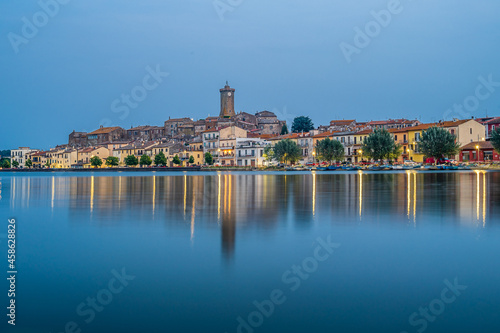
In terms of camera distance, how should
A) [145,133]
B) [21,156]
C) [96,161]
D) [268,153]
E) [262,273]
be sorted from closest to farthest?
[262,273]
[268,153]
[96,161]
[145,133]
[21,156]

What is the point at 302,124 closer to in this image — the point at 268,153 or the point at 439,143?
the point at 268,153

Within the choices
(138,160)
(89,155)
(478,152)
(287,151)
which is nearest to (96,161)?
(89,155)

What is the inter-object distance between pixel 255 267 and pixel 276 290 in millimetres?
1259

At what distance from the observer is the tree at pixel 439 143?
64750 mm

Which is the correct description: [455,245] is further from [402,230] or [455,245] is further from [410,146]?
[410,146]

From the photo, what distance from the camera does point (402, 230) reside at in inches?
471

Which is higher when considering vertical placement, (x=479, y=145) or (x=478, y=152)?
(x=479, y=145)

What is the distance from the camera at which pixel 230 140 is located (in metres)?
107

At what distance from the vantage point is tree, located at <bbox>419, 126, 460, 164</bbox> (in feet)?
212

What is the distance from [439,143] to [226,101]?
93.8 meters

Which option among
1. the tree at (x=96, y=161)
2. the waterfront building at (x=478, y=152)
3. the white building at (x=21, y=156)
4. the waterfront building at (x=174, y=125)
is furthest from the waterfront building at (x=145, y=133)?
the waterfront building at (x=478, y=152)

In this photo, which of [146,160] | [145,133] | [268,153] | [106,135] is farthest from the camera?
[106,135]

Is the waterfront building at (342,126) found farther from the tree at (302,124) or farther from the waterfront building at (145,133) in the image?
the waterfront building at (145,133)

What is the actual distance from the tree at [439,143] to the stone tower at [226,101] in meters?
90.2
